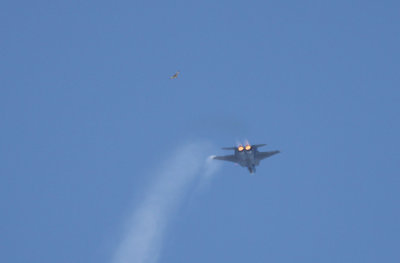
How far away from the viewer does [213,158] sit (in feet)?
444

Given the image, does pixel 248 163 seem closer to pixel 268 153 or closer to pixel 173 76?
pixel 268 153

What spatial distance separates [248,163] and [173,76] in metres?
19.8

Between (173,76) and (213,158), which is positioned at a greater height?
(173,76)

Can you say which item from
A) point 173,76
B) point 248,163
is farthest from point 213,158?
point 173,76

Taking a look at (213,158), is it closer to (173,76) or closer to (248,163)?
(248,163)

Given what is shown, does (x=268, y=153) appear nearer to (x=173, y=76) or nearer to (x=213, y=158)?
(x=213, y=158)

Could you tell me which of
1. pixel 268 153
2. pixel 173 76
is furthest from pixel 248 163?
pixel 173 76

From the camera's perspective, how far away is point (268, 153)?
442 ft

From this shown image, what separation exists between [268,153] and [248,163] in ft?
20.8

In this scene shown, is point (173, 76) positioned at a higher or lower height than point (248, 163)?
higher

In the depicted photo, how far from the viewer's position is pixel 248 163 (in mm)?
130000

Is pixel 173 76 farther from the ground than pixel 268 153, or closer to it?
farther from the ground

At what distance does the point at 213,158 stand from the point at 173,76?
1764 centimetres

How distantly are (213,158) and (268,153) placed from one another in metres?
9.86
